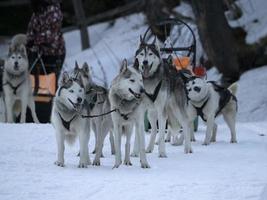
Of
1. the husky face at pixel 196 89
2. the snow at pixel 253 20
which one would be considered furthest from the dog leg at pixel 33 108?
the snow at pixel 253 20

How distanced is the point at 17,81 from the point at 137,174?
5021mm

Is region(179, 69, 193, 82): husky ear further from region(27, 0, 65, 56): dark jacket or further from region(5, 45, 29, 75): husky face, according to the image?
region(27, 0, 65, 56): dark jacket

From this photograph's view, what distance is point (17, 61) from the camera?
1070 centimetres

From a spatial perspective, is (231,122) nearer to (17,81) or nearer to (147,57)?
(147,57)

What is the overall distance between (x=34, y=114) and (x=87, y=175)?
16.9 ft

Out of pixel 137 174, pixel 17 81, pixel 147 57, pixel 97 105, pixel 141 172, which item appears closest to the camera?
pixel 137 174

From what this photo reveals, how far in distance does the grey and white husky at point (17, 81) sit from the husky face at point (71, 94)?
4150 millimetres

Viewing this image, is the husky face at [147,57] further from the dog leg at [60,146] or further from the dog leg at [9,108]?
the dog leg at [9,108]

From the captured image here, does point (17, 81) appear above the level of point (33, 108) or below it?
above

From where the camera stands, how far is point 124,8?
843 inches

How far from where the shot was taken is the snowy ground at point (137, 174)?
5289 millimetres

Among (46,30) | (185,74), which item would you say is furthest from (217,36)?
(185,74)

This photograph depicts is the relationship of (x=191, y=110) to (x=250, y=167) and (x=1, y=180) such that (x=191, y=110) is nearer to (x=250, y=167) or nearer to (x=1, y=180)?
(x=250, y=167)

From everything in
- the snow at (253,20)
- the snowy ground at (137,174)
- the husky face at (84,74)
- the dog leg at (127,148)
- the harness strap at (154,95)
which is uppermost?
the snow at (253,20)
